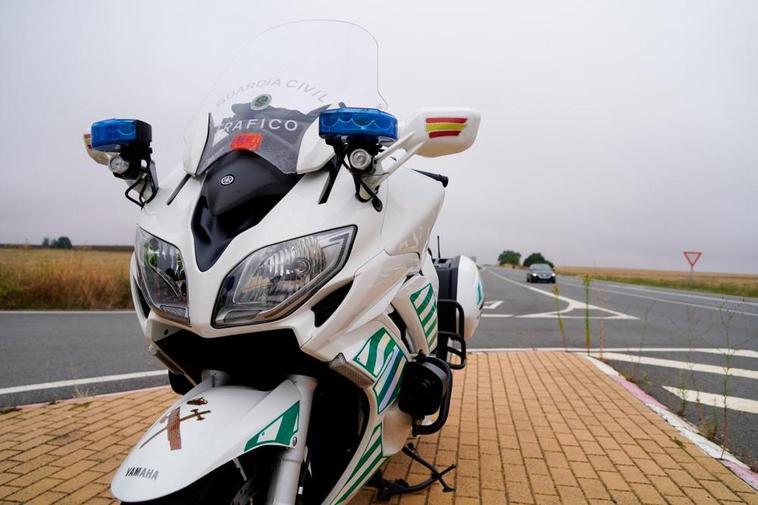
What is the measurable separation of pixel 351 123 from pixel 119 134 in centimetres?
103

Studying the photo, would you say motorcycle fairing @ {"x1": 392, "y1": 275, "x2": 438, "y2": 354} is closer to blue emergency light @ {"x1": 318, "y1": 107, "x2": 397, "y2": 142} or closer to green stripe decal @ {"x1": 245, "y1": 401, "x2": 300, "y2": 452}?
green stripe decal @ {"x1": 245, "y1": 401, "x2": 300, "y2": 452}

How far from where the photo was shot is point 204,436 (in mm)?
1670

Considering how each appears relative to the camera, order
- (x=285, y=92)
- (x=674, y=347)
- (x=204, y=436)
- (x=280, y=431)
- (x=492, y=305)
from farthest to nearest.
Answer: (x=492, y=305) → (x=674, y=347) → (x=285, y=92) → (x=280, y=431) → (x=204, y=436)

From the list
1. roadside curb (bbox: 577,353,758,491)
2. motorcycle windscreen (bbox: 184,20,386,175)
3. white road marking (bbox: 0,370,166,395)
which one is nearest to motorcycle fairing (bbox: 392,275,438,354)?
motorcycle windscreen (bbox: 184,20,386,175)

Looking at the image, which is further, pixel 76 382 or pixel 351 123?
pixel 76 382

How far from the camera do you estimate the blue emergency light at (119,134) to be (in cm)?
224

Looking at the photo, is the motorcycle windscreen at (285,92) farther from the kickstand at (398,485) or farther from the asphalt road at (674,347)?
the asphalt road at (674,347)

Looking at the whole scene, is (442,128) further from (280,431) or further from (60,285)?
(60,285)

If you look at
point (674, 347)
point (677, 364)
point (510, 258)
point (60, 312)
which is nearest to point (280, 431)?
point (677, 364)

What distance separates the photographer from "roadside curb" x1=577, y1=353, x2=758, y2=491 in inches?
133

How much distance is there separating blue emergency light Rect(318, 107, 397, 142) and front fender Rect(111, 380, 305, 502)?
88 cm

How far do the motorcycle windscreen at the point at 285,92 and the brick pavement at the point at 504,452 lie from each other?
76.0 inches

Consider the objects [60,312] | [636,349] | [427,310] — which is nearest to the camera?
[427,310]

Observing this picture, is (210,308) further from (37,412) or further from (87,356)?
(87,356)
